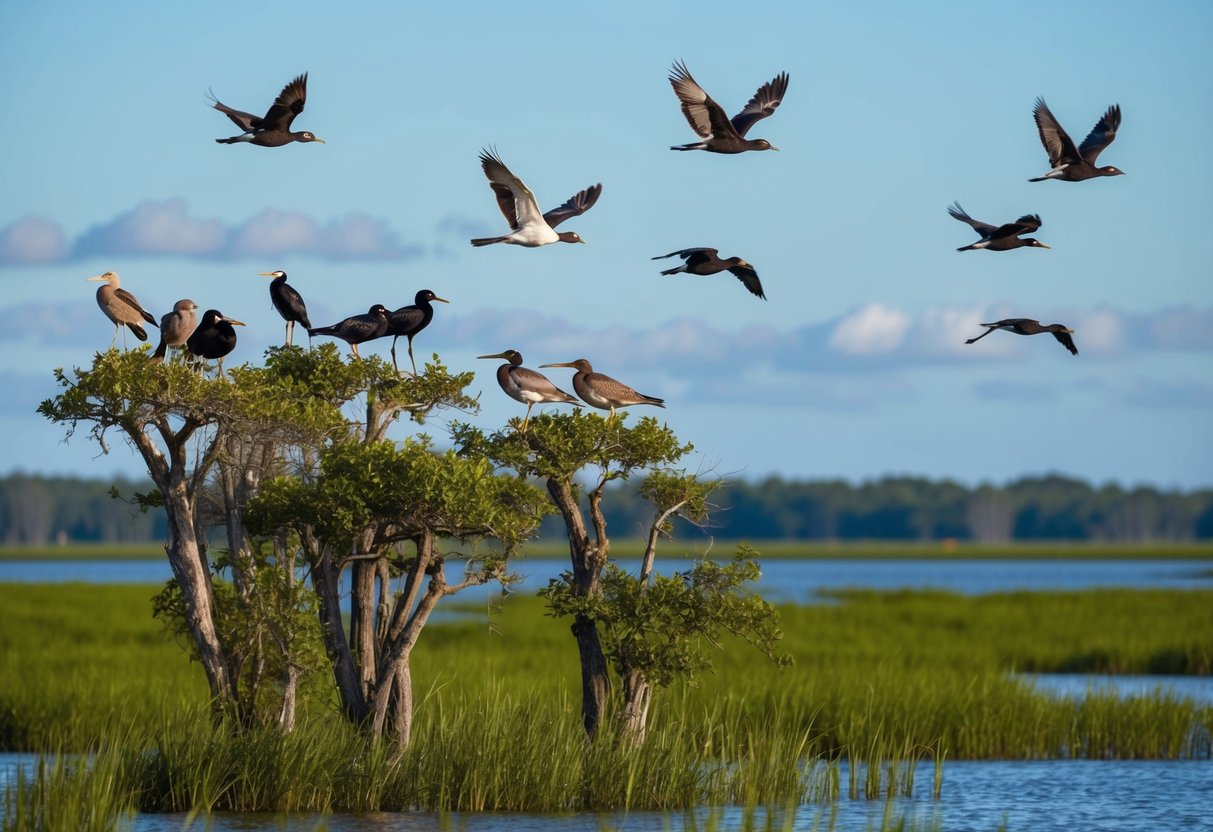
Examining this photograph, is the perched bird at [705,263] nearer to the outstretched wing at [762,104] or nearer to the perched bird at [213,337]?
the outstretched wing at [762,104]

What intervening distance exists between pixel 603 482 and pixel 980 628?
89.6 feet

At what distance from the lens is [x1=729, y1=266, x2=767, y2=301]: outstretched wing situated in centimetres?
1889

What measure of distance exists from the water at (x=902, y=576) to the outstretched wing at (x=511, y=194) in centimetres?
3904

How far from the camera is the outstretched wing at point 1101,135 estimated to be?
61.4ft

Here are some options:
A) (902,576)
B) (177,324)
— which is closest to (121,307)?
(177,324)

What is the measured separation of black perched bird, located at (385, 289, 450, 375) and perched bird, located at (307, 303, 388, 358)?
13 centimetres

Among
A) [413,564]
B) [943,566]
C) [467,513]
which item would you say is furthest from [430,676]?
[943,566]

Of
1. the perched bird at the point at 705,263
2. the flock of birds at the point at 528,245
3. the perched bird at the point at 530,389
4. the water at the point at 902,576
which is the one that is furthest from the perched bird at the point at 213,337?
the water at the point at 902,576

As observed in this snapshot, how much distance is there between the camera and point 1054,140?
1806 centimetres

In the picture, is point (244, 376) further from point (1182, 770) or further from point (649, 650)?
point (1182, 770)

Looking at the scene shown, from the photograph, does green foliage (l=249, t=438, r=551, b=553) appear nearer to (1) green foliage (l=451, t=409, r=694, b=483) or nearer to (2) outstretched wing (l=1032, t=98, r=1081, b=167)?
(1) green foliage (l=451, t=409, r=694, b=483)

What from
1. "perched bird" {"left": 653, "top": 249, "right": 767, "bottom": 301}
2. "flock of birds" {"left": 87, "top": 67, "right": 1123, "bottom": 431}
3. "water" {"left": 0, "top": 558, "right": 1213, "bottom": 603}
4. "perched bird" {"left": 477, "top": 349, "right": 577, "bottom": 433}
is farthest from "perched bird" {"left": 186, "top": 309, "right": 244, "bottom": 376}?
"water" {"left": 0, "top": 558, "right": 1213, "bottom": 603}

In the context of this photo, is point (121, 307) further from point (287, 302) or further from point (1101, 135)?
point (1101, 135)

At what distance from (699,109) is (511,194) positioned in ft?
7.61
